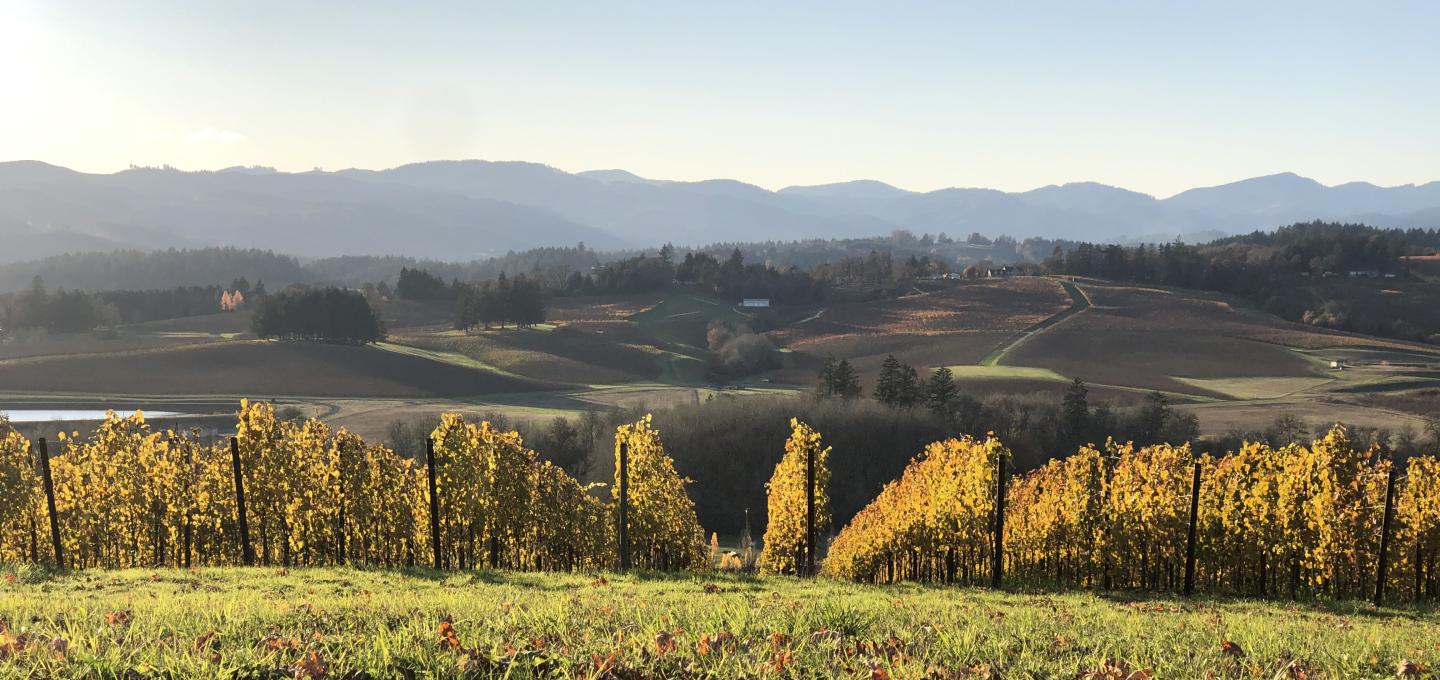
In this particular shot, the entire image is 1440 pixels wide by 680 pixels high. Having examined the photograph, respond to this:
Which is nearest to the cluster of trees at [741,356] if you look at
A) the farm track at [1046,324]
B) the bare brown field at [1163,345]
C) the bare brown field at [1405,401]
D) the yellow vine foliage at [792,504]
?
the farm track at [1046,324]

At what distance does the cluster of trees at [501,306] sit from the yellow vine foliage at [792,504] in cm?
12217

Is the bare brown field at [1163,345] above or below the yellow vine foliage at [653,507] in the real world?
below

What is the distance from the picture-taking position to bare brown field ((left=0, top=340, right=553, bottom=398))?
97.9 meters

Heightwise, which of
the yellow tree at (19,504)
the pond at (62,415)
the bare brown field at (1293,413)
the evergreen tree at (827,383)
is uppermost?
the yellow tree at (19,504)

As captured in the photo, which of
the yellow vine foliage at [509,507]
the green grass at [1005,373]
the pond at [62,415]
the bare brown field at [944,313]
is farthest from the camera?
the bare brown field at [944,313]

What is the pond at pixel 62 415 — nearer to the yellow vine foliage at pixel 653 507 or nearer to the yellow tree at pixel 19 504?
the yellow tree at pixel 19 504

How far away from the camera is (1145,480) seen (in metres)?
26.3

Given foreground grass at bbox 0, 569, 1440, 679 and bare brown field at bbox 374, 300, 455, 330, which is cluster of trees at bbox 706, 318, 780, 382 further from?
foreground grass at bbox 0, 569, 1440, 679

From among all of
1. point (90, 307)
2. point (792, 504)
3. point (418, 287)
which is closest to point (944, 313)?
point (418, 287)

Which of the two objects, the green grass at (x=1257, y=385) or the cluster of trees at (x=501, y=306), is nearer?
the green grass at (x=1257, y=385)

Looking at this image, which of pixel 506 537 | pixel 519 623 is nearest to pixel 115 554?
pixel 506 537

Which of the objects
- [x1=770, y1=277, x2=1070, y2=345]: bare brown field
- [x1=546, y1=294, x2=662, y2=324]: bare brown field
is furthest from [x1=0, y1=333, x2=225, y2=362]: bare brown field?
[x1=770, y1=277, x2=1070, y2=345]: bare brown field

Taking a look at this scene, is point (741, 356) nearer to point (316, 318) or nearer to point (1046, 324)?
point (1046, 324)

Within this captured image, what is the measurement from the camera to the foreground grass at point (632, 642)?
7.08 m
